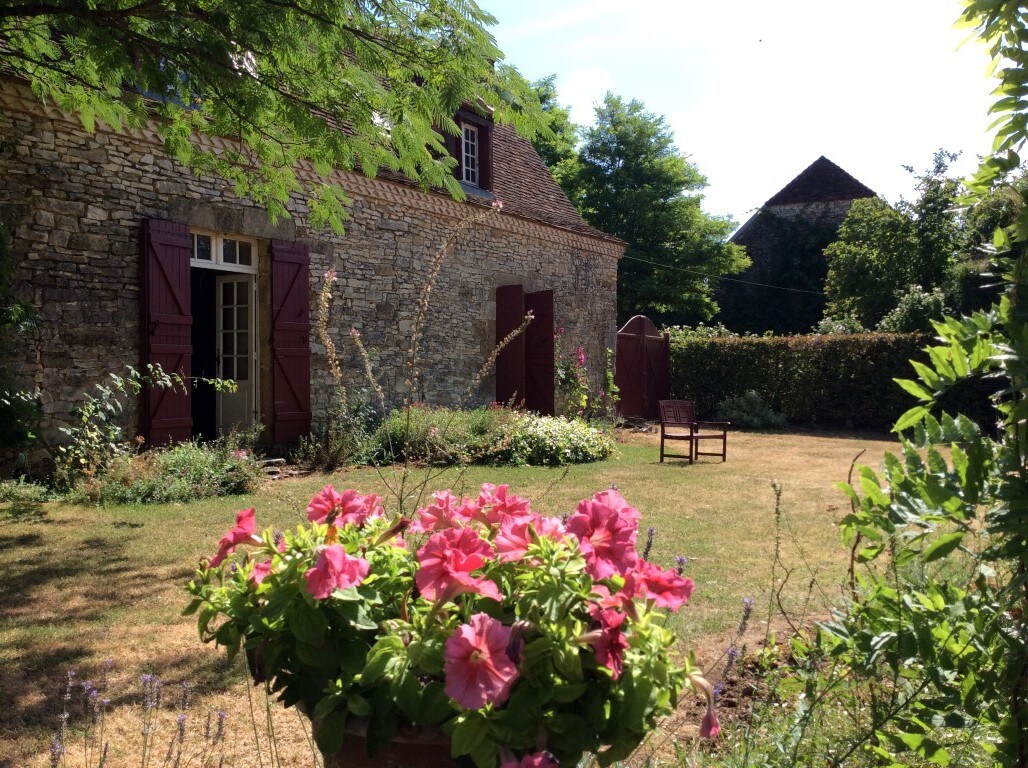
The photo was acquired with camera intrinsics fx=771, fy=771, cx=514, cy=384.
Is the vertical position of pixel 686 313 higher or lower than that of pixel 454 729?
higher

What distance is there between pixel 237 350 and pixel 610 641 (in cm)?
959

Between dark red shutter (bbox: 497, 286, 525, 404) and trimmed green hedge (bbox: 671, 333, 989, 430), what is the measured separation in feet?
23.5

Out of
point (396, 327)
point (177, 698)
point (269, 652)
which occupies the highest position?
point (396, 327)

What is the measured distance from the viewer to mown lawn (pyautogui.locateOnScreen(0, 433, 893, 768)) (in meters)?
3.13

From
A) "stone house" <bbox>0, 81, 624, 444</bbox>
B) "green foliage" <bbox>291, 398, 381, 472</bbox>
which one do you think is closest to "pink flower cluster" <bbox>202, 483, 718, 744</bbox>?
"stone house" <bbox>0, 81, 624, 444</bbox>

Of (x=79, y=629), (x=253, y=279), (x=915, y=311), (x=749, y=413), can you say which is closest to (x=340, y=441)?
(x=253, y=279)

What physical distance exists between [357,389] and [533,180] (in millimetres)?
6942

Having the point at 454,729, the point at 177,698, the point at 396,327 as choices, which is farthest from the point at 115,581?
the point at 396,327

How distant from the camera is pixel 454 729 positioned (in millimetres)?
1362

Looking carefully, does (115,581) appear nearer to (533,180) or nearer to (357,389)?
(357,389)

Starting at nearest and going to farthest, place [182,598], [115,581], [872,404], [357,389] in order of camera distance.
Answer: [182,598]
[115,581]
[357,389]
[872,404]

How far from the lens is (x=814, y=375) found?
1745cm

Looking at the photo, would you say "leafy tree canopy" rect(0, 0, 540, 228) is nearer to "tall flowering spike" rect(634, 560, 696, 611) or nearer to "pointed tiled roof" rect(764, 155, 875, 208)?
"tall flowering spike" rect(634, 560, 696, 611)

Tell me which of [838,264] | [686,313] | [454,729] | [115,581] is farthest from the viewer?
[686,313]
